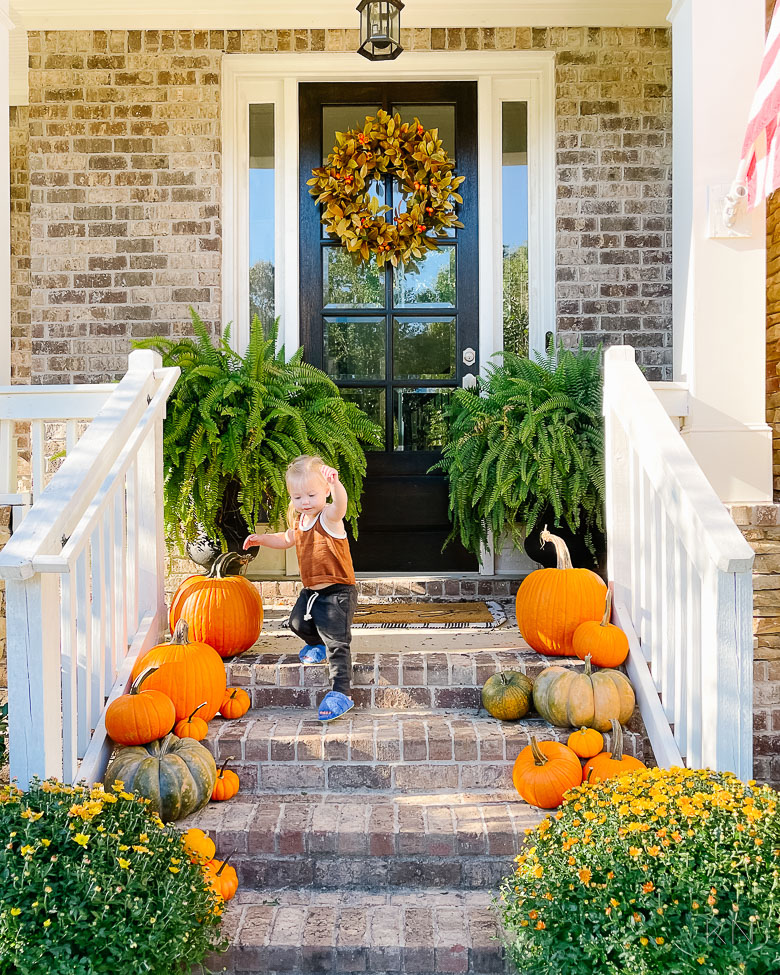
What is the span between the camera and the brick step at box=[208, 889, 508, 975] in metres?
2.19

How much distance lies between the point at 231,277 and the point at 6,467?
1.76m

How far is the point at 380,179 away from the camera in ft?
16.2

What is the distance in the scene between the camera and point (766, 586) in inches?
142

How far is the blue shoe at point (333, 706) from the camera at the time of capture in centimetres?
304

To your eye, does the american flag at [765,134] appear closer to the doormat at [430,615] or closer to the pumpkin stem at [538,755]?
the doormat at [430,615]

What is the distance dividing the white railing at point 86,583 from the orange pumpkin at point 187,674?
A: 140 millimetres

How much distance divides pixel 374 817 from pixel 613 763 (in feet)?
2.42

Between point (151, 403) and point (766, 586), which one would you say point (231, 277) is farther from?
point (766, 586)

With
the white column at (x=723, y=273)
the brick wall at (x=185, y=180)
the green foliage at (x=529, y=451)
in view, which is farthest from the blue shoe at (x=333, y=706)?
the brick wall at (x=185, y=180)

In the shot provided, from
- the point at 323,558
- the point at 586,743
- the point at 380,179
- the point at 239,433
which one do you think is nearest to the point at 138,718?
the point at 323,558

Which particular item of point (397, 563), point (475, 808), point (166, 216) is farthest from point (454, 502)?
point (166, 216)

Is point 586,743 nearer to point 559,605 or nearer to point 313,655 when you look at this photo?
point 559,605

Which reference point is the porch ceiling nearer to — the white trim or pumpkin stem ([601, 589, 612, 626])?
the white trim

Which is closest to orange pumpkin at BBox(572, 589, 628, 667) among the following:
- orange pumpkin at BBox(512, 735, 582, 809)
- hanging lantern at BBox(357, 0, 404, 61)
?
orange pumpkin at BBox(512, 735, 582, 809)
